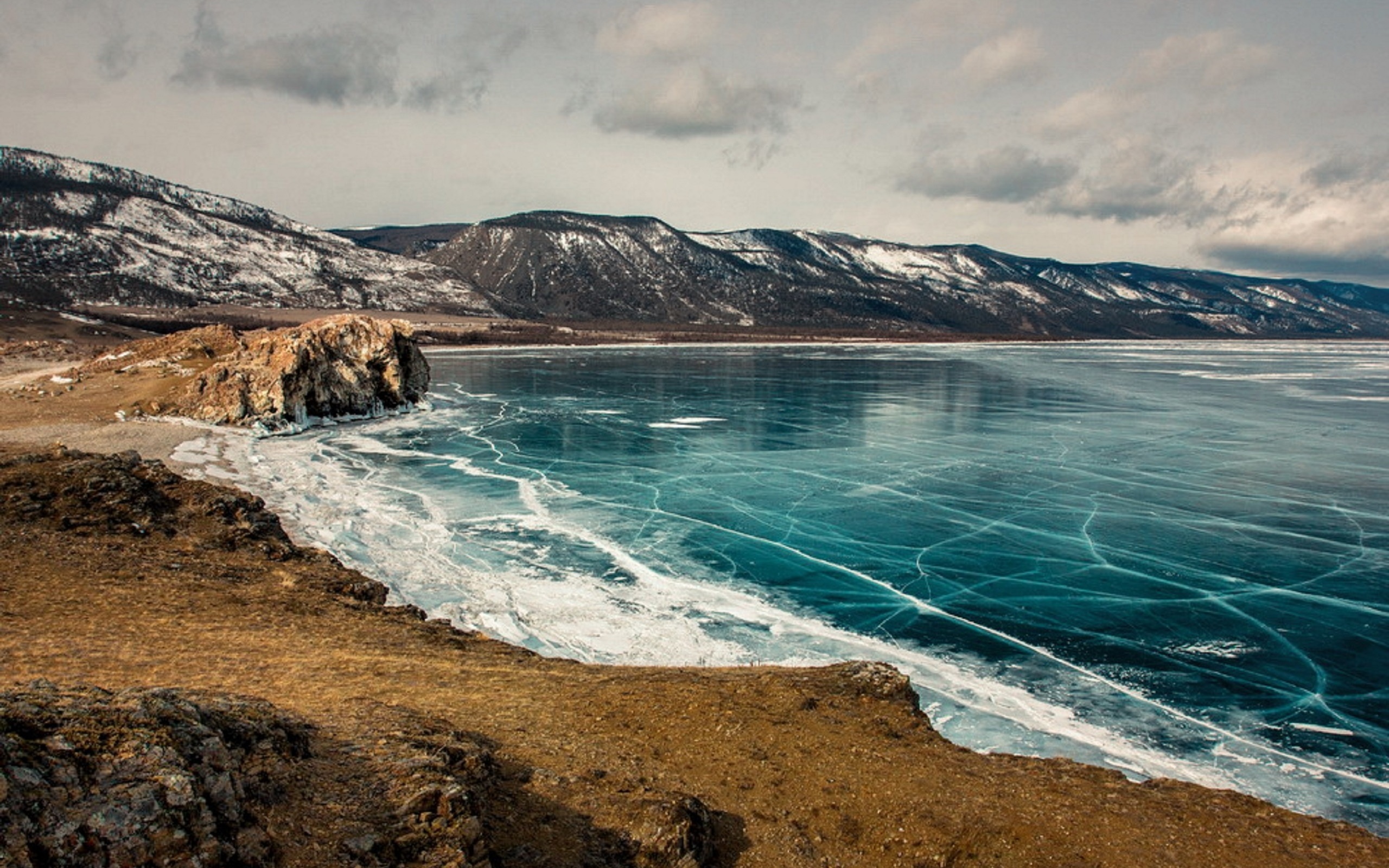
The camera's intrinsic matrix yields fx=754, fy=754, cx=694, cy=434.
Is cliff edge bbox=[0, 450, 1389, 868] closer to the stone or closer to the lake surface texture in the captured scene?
the stone

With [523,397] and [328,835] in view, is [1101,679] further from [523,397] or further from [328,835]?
[523,397]

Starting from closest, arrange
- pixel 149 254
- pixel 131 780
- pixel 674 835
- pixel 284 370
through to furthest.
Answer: pixel 131 780
pixel 674 835
pixel 284 370
pixel 149 254

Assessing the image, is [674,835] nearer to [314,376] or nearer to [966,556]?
[966,556]

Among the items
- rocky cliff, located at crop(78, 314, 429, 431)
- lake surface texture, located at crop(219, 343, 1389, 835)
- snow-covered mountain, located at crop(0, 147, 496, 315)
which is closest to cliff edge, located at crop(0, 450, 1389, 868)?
lake surface texture, located at crop(219, 343, 1389, 835)

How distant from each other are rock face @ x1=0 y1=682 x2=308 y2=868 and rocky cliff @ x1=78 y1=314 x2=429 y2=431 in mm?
32947

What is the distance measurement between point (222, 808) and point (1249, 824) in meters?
8.50

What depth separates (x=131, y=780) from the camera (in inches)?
171

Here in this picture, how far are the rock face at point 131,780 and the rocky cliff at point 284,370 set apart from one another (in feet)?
108

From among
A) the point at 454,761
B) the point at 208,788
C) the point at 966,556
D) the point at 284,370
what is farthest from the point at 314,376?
the point at 208,788

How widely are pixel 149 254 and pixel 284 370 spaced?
493 ft

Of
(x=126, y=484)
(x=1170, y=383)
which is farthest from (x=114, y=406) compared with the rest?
(x=1170, y=383)

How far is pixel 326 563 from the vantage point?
14.2 meters

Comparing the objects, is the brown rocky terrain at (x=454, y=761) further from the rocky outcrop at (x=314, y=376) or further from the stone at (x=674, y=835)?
the rocky outcrop at (x=314, y=376)

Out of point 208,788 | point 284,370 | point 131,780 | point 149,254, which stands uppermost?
point 149,254
